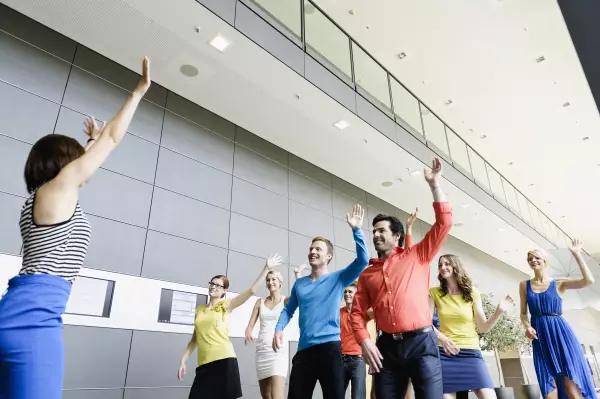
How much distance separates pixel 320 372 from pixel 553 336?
2.16 metres

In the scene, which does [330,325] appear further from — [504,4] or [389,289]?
[504,4]

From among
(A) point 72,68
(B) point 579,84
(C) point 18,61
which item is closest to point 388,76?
(B) point 579,84

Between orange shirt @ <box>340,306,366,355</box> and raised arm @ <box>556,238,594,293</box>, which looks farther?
orange shirt @ <box>340,306,366,355</box>

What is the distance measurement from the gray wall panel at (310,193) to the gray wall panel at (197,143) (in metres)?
1.41

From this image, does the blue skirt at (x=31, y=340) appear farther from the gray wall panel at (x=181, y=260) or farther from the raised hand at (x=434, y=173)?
Result: the gray wall panel at (x=181, y=260)

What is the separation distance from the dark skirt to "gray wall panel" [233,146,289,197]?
3234 mm

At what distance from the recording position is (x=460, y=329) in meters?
3.04

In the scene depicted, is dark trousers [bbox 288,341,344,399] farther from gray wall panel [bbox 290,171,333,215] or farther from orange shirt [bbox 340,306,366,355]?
gray wall panel [bbox 290,171,333,215]

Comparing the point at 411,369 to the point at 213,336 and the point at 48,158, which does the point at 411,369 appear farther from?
the point at 213,336

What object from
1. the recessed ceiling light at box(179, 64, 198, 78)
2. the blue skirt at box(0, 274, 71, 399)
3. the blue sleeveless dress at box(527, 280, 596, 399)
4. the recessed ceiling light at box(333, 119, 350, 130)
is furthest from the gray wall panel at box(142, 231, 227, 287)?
the blue sleeveless dress at box(527, 280, 596, 399)

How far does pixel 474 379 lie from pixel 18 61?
535cm

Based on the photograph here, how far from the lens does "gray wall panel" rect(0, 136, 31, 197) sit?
3.81m

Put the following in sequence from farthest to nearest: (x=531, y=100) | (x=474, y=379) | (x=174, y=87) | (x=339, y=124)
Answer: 1. (x=531, y=100)
2. (x=339, y=124)
3. (x=174, y=87)
4. (x=474, y=379)

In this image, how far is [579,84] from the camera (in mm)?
7633
